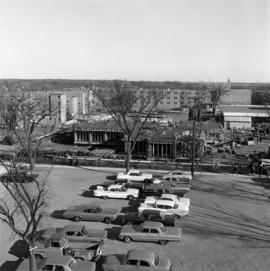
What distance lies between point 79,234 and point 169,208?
439cm

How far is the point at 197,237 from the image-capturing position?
13961 millimetres

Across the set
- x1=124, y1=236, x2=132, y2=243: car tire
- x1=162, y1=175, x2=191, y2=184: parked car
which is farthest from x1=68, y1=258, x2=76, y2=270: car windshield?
x1=162, y1=175, x2=191, y2=184: parked car

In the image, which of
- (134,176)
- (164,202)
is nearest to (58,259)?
(164,202)

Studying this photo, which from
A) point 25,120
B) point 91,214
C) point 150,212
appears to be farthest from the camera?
point 25,120

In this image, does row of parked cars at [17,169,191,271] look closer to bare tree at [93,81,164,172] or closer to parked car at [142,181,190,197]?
parked car at [142,181,190,197]

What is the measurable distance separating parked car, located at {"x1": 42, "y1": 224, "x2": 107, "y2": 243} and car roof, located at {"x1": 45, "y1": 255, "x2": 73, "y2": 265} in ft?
5.75

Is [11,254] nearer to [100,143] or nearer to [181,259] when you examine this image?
[181,259]

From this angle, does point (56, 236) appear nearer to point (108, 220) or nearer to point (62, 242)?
point (62, 242)

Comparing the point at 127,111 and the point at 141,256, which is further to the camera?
the point at 127,111

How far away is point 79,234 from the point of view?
1300 cm

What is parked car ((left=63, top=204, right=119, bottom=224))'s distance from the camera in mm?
15289

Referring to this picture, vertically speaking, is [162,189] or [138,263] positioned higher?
[162,189]

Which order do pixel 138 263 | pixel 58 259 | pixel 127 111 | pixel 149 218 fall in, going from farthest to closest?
1. pixel 127 111
2. pixel 149 218
3. pixel 138 263
4. pixel 58 259

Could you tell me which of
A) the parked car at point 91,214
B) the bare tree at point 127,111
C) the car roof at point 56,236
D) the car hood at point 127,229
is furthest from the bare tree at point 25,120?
the car hood at point 127,229
